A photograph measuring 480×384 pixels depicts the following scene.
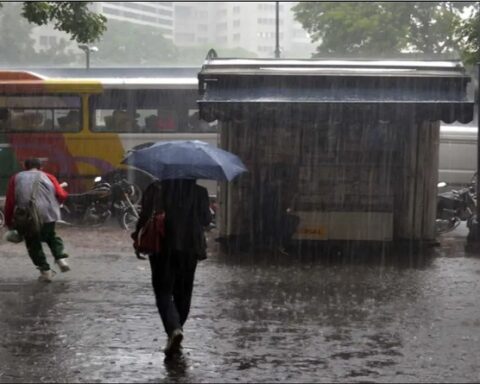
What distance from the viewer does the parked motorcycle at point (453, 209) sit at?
1683cm

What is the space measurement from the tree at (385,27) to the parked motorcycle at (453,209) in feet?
75.0

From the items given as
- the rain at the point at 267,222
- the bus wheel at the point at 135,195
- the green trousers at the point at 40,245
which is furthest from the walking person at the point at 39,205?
the bus wheel at the point at 135,195

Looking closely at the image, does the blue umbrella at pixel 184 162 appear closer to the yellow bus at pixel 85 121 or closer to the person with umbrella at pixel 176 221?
the person with umbrella at pixel 176 221

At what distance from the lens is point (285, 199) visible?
47.6 ft

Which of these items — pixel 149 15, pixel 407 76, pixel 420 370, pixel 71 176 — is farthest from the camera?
pixel 149 15

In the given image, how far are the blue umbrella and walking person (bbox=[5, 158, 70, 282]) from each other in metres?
3.48

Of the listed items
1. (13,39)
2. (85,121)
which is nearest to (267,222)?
(85,121)

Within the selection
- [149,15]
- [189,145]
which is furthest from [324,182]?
[149,15]

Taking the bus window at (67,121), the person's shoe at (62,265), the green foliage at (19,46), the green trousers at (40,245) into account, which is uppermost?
the green foliage at (19,46)

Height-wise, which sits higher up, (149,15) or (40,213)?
(149,15)

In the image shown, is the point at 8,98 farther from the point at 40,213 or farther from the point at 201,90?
the point at 40,213

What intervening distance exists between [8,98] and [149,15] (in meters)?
25.7

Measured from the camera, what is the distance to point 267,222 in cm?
1452

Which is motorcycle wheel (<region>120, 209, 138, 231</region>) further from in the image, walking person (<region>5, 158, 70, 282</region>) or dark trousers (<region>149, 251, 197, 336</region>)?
dark trousers (<region>149, 251, 197, 336</region>)
